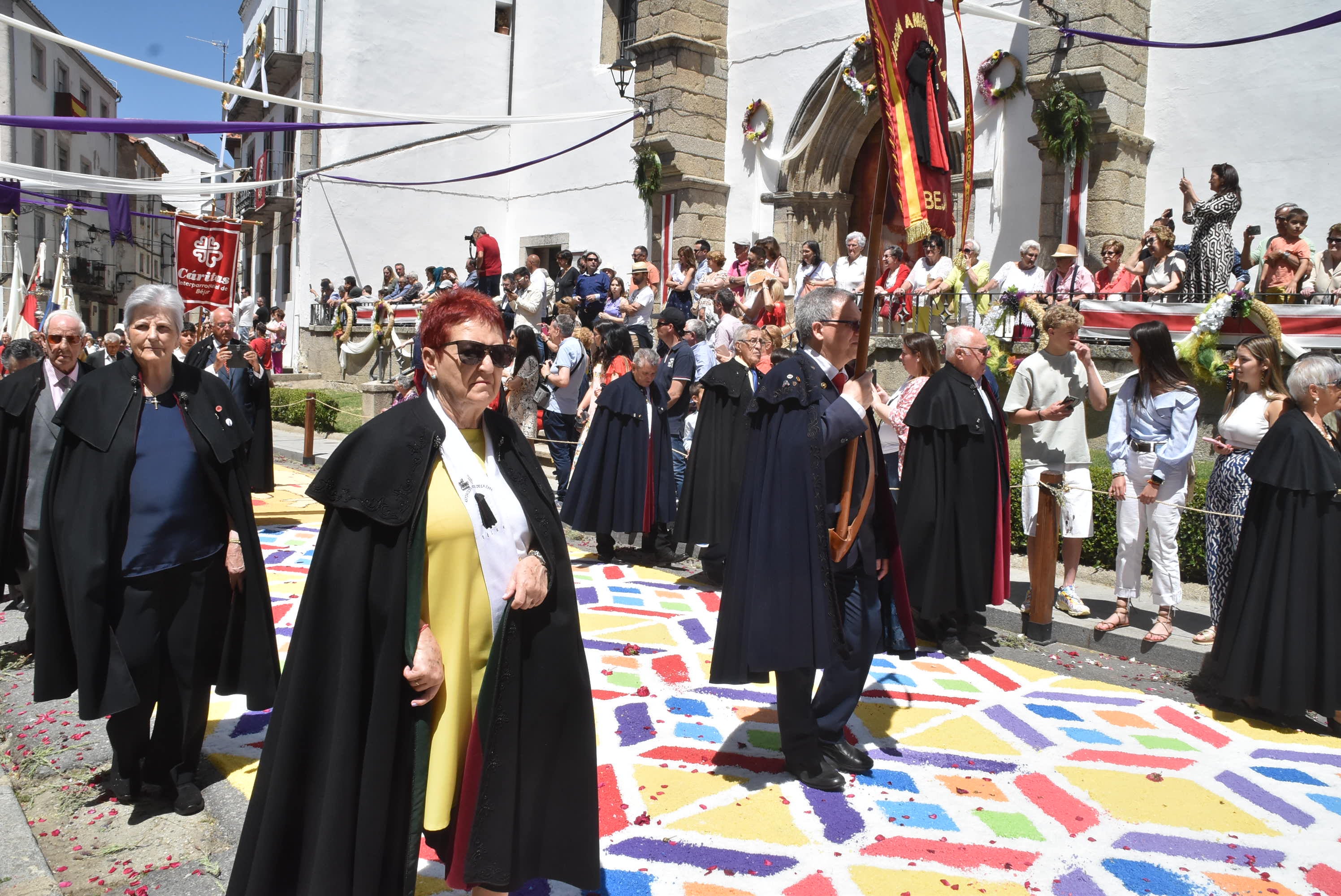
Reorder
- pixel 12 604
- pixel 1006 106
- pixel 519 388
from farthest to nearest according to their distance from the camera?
pixel 1006 106 → pixel 519 388 → pixel 12 604

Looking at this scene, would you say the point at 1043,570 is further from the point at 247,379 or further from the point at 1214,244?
the point at 247,379

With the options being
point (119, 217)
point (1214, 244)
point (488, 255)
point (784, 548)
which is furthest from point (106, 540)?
point (119, 217)

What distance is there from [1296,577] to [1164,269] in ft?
20.2

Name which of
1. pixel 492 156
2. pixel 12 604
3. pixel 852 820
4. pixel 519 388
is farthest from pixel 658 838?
pixel 492 156

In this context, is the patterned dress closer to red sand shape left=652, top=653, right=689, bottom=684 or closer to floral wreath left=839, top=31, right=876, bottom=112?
red sand shape left=652, top=653, right=689, bottom=684

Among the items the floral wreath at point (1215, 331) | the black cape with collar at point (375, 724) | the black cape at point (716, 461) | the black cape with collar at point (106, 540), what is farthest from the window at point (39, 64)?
the black cape with collar at point (375, 724)

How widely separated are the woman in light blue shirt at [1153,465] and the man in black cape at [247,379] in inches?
233

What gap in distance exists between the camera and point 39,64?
3650 centimetres

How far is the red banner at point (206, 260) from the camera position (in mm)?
12375

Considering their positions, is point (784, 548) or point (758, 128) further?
point (758, 128)

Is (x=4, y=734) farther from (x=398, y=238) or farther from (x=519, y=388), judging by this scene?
(x=398, y=238)

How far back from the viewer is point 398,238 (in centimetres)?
2564

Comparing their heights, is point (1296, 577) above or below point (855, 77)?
below

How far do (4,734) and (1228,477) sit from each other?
246 inches
